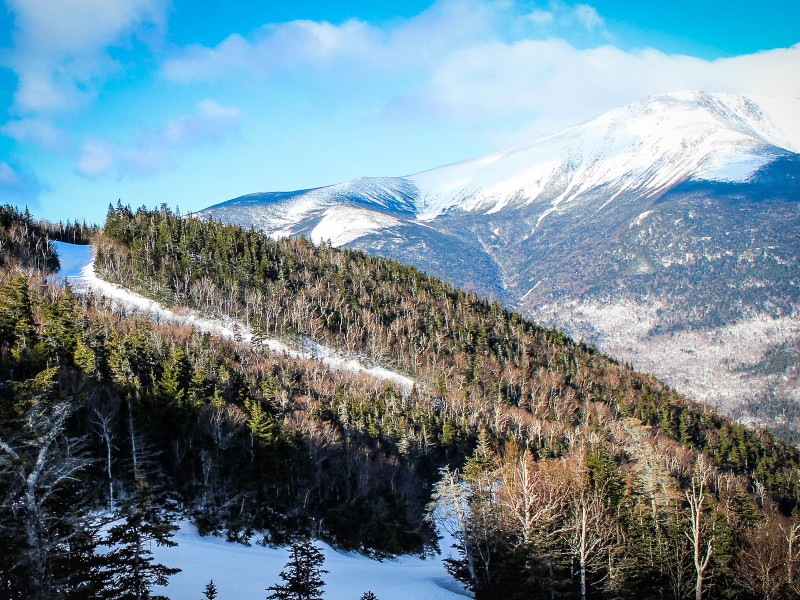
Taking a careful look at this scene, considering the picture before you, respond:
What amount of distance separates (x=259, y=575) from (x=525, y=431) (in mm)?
77902

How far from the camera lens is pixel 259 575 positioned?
3631cm

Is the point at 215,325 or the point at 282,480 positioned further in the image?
the point at 215,325

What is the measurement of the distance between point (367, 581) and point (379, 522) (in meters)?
20.0

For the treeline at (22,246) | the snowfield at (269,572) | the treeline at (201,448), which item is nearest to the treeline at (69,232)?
the treeline at (22,246)

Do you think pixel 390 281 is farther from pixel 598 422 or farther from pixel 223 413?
pixel 223 413

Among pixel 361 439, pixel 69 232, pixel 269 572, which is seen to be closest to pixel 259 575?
pixel 269 572

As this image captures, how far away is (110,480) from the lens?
4156 centimetres

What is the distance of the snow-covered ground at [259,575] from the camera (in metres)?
32.4

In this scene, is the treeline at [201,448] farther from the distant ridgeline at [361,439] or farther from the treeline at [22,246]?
the treeline at [22,246]

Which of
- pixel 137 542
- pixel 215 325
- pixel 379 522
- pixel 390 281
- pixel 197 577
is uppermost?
pixel 390 281

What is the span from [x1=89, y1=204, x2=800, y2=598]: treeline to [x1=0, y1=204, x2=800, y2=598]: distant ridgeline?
0.37 meters

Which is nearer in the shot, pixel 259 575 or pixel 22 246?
pixel 259 575

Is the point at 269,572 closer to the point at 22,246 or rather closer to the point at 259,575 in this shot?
the point at 259,575

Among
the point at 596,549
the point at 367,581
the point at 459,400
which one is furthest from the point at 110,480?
the point at 459,400
